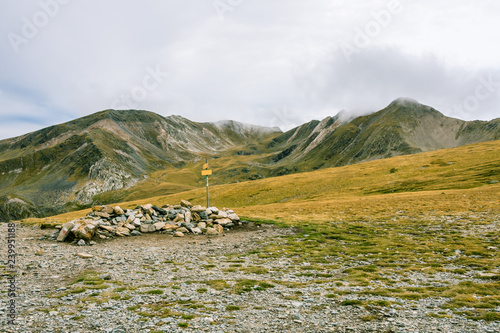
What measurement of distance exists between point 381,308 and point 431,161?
110m

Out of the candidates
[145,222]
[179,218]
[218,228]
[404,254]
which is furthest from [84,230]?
[404,254]

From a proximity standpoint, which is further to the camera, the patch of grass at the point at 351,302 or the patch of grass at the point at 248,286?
the patch of grass at the point at 248,286

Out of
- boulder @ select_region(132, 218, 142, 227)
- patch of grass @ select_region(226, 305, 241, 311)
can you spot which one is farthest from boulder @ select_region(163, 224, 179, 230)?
patch of grass @ select_region(226, 305, 241, 311)

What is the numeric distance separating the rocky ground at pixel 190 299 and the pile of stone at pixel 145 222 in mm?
4021

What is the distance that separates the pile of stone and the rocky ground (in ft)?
13.2

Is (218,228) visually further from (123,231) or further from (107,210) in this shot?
(107,210)

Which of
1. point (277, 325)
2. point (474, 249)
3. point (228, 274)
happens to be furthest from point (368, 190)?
point (277, 325)

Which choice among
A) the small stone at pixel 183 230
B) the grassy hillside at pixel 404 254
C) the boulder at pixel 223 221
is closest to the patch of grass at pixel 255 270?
the grassy hillside at pixel 404 254

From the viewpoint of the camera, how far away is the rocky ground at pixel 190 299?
401 inches

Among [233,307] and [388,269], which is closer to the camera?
[233,307]

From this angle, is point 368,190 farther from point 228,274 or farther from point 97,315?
point 97,315

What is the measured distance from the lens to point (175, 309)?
11.8 meters

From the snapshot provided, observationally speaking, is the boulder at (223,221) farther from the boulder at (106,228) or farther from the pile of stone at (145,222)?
the boulder at (106,228)

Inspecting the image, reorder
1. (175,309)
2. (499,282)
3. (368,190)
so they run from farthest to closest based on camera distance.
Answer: (368,190) → (499,282) → (175,309)
